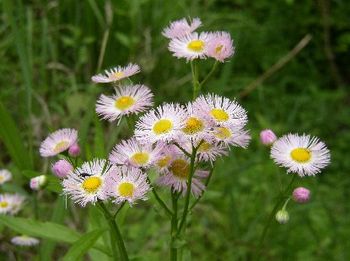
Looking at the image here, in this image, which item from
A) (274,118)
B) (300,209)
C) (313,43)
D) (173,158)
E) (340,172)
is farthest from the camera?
(313,43)

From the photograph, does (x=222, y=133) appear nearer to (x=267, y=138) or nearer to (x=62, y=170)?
(x=267, y=138)

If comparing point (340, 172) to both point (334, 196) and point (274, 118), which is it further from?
point (274, 118)

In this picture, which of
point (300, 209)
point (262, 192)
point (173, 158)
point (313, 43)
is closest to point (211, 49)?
point (173, 158)

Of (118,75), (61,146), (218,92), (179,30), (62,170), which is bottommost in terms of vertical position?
(62,170)

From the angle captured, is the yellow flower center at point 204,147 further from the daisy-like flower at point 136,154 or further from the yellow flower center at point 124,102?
the yellow flower center at point 124,102

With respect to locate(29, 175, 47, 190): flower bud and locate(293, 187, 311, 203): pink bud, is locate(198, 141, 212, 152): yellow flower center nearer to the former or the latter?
locate(293, 187, 311, 203): pink bud

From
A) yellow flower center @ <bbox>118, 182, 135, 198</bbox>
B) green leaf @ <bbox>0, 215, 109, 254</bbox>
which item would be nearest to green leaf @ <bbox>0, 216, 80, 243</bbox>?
green leaf @ <bbox>0, 215, 109, 254</bbox>

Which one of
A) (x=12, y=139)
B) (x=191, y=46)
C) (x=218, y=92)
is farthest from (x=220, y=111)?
(x=218, y=92)
